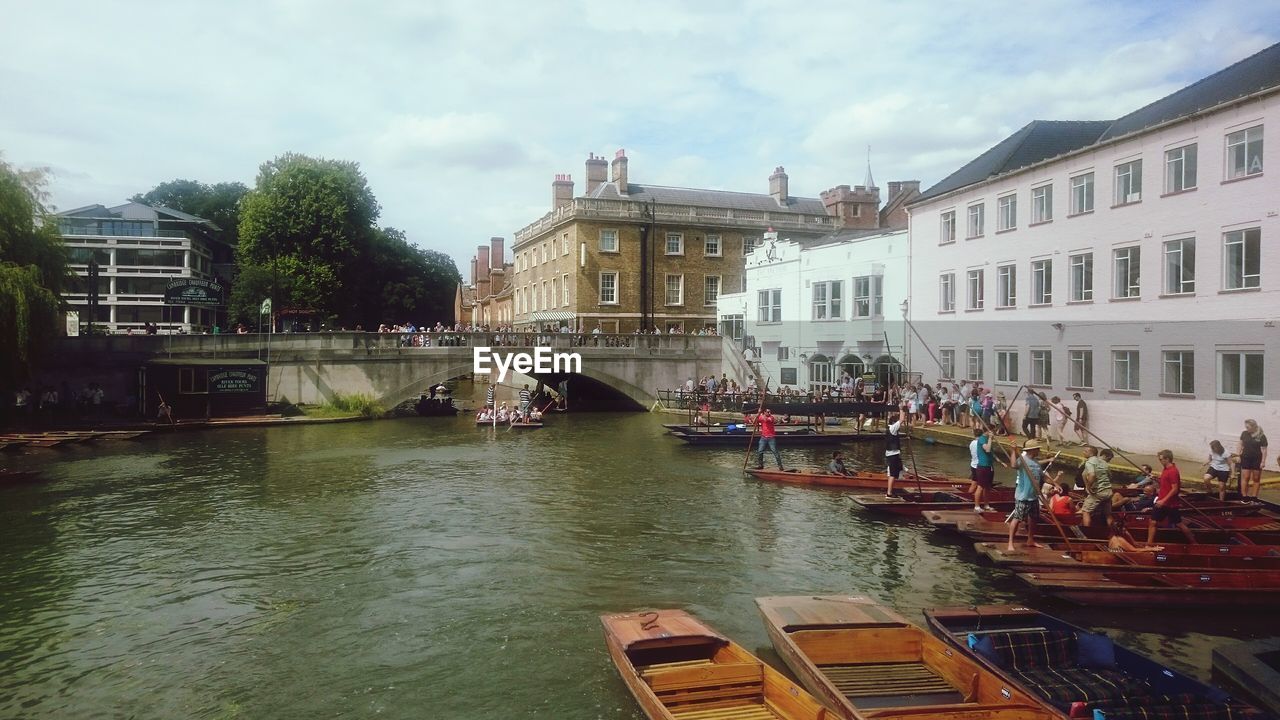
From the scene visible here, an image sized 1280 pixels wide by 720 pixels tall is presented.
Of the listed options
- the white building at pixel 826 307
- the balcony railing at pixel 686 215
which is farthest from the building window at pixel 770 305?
the balcony railing at pixel 686 215

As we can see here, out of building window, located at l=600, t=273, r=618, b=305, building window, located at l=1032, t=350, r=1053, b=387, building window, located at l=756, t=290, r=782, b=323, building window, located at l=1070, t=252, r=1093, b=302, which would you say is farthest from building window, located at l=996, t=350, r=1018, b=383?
building window, located at l=600, t=273, r=618, b=305

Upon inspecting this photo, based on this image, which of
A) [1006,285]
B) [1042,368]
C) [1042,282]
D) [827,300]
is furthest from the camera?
[827,300]

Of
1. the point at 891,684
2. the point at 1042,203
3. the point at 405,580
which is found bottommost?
the point at 405,580

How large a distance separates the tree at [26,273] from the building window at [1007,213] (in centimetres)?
3513

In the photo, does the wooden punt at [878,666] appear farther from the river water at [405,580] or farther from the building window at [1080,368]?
the building window at [1080,368]

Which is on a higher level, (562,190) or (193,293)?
(562,190)

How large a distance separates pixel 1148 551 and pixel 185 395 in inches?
1451

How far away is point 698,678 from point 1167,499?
10.4 metres

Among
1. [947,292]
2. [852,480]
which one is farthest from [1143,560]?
[947,292]

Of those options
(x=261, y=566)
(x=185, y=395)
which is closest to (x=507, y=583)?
(x=261, y=566)

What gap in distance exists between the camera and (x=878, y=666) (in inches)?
396

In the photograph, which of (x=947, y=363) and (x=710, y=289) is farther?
(x=710, y=289)

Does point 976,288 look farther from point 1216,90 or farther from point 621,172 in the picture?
point 621,172

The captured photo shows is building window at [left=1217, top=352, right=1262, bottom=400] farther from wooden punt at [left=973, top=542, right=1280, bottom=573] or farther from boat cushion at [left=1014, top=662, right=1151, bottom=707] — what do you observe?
boat cushion at [left=1014, top=662, right=1151, bottom=707]
